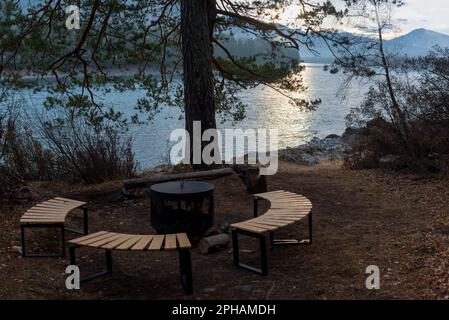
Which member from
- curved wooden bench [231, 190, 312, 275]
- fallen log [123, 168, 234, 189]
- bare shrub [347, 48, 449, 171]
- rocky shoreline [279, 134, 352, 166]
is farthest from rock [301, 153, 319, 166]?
curved wooden bench [231, 190, 312, 275]

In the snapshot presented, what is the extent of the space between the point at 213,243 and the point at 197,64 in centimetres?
410

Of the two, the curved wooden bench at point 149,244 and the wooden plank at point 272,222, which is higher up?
the wooden plank at point 272,222

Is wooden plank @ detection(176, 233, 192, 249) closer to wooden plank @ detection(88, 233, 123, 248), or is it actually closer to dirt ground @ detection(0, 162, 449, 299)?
dirt ground @ detection(0, 162, 449, 299)

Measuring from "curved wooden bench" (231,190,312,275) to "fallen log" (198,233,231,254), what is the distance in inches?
12.0

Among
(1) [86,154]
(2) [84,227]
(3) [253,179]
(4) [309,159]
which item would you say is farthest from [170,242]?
(4) [309,159]

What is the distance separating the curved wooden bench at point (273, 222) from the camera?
4.59 metres

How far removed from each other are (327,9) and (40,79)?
597cm

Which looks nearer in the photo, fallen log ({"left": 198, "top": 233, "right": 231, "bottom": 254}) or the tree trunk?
fallen log ({"left": 198, "top": 233, "right": 231, "bottom": 254})

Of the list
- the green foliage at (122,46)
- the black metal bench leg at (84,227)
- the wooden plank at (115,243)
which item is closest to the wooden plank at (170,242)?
the wooden plank at (115,243)

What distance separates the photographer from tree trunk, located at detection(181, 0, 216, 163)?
8.53 metres

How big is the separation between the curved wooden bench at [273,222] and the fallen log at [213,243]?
0.30m

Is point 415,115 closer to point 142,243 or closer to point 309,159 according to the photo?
point 309,159

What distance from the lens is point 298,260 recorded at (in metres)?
4.96

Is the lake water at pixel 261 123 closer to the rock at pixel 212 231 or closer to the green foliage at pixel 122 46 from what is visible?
the green foliage at pixel 122 46
